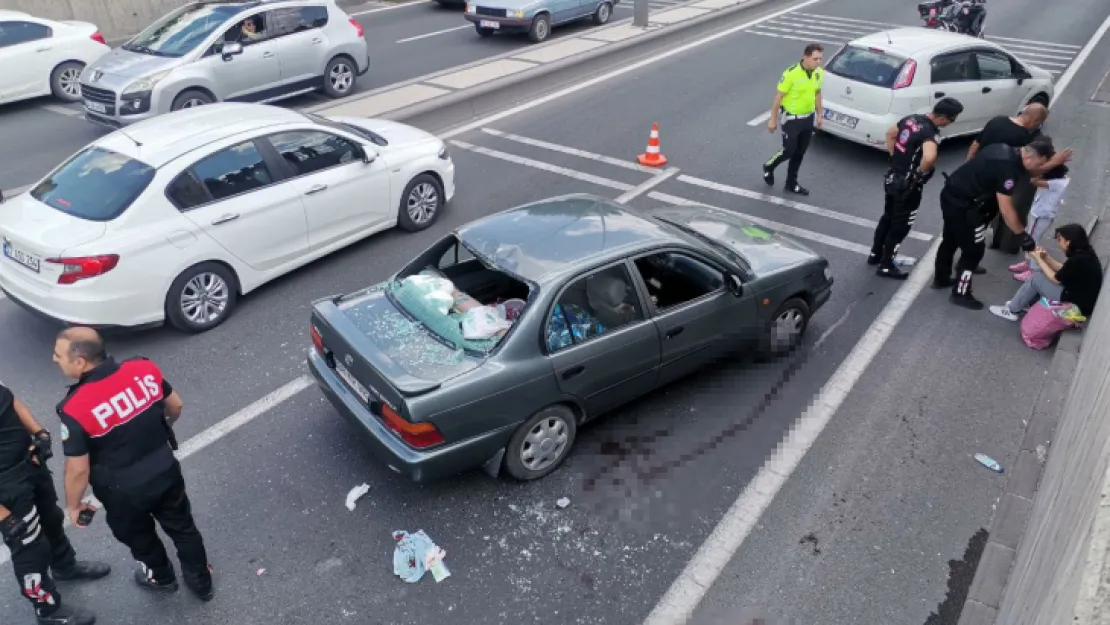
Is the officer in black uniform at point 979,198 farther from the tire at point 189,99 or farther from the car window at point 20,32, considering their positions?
the car window at point 20,32

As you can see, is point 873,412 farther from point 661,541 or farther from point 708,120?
point 708,120

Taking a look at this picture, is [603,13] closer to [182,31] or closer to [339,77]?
[339,77]

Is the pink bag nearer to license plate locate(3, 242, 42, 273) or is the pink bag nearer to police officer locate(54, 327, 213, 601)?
police officer locate(54, 327, 213, 601)

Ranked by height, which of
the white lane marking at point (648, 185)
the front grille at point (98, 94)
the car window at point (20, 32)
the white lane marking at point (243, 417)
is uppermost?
the car window at point (20, 32)

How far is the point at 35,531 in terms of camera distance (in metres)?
3.84

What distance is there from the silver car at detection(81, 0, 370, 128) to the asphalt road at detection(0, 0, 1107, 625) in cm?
477

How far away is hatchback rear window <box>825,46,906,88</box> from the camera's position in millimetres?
10242

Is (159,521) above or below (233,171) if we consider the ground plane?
below

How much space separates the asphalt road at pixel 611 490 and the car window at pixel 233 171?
1039mm

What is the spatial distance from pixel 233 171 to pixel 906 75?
8.29 m

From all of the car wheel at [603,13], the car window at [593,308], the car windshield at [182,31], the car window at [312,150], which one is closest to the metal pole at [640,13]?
the car wheel at [603,13]

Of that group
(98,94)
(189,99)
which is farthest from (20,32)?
(189,99)

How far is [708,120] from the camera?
1218 centimetres

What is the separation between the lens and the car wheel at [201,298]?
6.42 m
